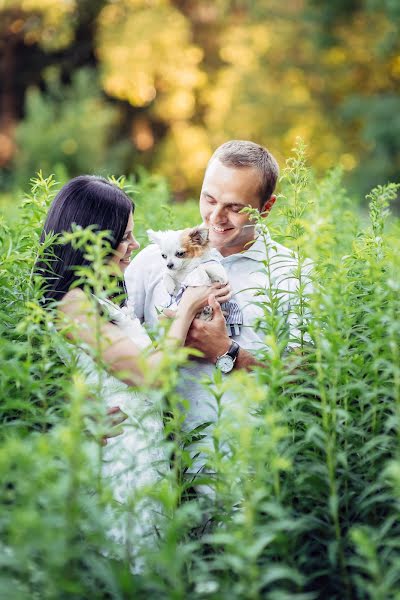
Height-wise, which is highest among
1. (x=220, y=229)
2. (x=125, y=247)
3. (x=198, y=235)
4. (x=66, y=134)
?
(x=66, y=134)

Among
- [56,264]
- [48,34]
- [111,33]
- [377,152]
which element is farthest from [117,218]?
[48,34]

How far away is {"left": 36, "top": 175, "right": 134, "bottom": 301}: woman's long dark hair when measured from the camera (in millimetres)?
3713

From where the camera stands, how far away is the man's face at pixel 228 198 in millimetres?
4539

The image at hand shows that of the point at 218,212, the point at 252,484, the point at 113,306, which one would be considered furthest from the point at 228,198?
the point at 252,484

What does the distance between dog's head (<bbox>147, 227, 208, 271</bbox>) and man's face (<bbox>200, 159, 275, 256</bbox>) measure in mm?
168

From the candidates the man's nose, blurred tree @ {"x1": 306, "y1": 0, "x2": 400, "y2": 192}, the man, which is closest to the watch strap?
the man

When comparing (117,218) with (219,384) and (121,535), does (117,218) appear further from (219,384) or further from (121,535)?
(121,535)

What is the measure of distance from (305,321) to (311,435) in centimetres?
119

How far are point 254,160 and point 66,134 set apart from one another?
68.1 ft

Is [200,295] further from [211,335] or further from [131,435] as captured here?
[131,435]

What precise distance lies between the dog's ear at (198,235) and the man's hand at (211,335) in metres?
0.49

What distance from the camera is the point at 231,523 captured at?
2.79 m

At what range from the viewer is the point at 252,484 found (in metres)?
2.64

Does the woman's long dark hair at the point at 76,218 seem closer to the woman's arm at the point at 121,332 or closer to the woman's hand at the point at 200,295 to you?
the woman's arm at the point at 121,332
